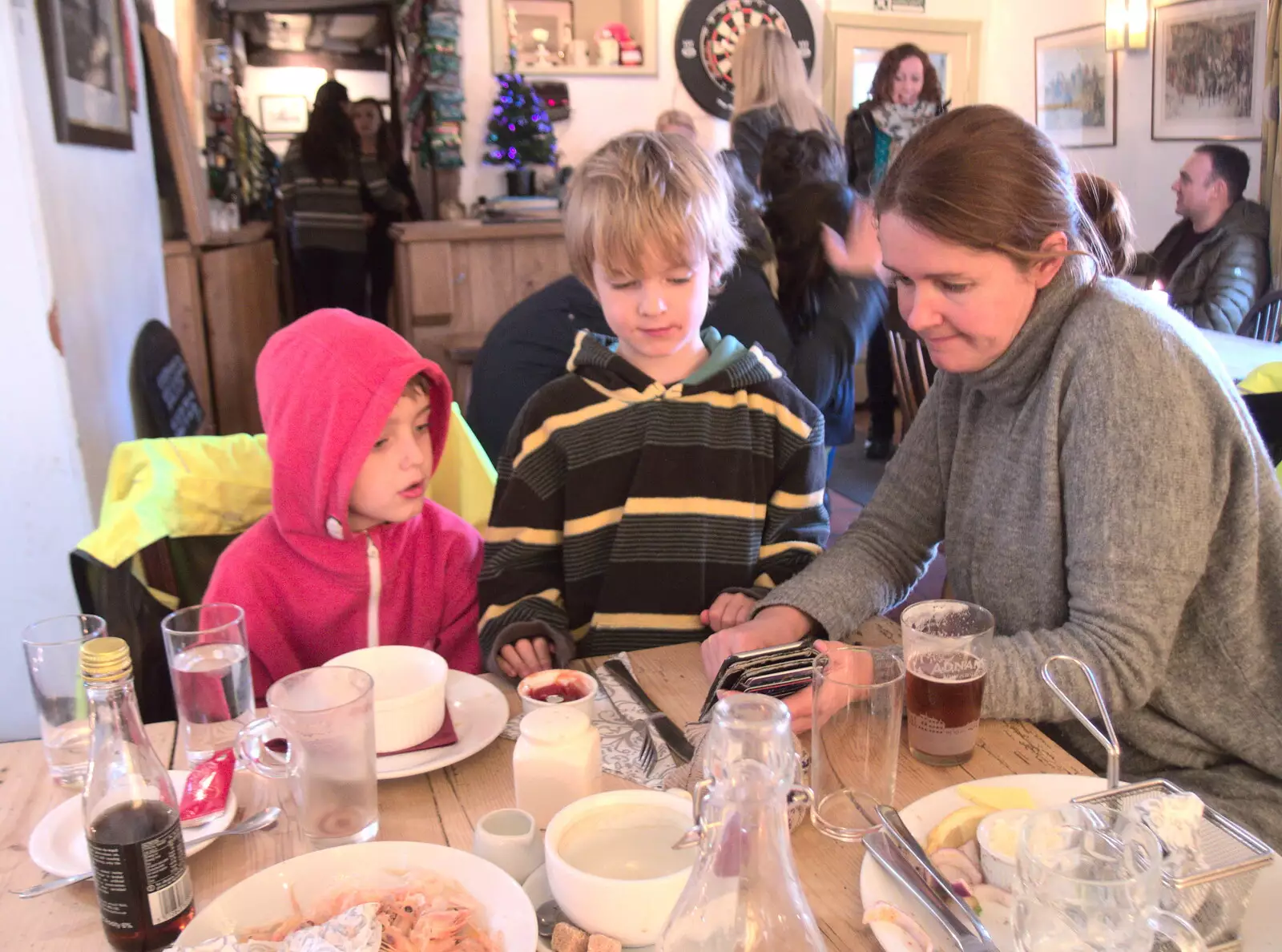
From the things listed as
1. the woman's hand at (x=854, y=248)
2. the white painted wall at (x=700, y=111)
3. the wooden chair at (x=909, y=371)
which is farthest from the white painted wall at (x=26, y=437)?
the white painted wall at (x=700, y=111)

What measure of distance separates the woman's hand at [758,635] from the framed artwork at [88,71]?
1.94 meters

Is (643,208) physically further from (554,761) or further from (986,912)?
Result: (986,912)

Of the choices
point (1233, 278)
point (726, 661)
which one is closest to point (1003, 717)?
point (726, 661)

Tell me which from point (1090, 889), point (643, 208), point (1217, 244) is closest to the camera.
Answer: point (1090, 889)

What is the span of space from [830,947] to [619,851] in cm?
17

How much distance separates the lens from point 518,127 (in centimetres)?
471

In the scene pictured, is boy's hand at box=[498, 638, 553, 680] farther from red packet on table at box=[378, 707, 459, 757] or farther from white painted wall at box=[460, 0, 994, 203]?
white painted wall at box=[460, 0, 994, 203]

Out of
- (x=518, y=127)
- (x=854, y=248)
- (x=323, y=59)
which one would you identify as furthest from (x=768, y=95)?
(x=323, y=59)

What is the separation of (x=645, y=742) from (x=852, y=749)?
221 millimetres

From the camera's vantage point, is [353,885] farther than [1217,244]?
No

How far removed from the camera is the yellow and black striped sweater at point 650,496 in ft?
4.89

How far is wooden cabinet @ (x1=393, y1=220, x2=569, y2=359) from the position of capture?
4.08 meters

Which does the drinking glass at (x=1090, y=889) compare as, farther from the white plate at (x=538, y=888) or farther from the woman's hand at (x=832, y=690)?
the white plate at (x=538, y=888)

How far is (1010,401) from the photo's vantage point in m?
1.29
